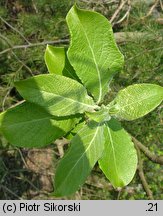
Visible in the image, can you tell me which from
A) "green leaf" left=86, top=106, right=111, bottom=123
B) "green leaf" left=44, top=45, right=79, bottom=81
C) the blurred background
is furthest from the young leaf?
the blurred background

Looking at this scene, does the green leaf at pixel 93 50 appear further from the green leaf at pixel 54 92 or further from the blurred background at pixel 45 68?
the blurred background at pixel 45 68

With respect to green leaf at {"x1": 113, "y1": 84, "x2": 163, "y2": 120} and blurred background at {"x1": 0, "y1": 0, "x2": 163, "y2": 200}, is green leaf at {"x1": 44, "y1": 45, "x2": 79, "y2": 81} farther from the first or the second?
blurred background at {"x1": 0, "y1": 0, "x2": 163, "y2": 200}

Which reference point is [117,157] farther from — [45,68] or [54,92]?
[45,68]

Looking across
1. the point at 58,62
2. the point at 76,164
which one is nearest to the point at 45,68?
the point at 58,62

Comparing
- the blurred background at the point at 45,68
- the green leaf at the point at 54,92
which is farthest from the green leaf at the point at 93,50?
the blurred background at the point at 45,68
